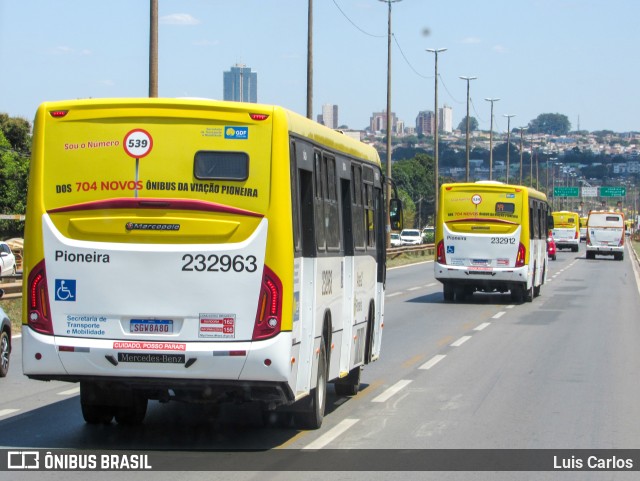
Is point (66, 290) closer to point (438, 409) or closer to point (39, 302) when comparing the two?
point (39, 302)

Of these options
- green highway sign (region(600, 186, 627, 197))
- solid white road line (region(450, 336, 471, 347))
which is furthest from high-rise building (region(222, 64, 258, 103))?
green highway sign (region(600, 186, 627, 197))

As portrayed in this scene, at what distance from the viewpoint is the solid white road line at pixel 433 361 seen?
52.7 feet

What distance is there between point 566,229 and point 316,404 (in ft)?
276

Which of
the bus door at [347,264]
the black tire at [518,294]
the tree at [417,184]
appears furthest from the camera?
the tree at [417,184]

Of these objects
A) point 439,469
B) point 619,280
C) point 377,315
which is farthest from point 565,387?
point 619,280

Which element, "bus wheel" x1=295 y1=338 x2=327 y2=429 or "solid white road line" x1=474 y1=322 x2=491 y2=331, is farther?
"solid white road line" x1=474 y1=322 x2=491 y2=331

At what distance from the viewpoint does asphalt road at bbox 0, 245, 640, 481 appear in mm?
9906

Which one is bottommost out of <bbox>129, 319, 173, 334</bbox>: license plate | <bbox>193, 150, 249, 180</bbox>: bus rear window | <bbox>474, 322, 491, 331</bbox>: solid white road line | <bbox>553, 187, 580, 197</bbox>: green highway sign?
<bbox>474, 322, 491, 331</bbox>: solid white road line

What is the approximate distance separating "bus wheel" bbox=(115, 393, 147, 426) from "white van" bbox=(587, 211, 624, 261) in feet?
217

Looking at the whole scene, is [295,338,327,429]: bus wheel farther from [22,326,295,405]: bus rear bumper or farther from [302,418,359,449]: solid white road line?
[22,326,295,405]: bus rear bumper

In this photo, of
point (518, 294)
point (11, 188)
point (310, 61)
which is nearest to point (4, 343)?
point (518, 294)

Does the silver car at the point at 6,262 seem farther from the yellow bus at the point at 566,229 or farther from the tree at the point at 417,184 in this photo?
the tree at the point at 417,184

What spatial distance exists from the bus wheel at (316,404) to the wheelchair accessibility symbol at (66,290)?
2278mm

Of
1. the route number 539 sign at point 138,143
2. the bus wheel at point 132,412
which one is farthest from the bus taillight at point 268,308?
the bus wheel at point 132,412
